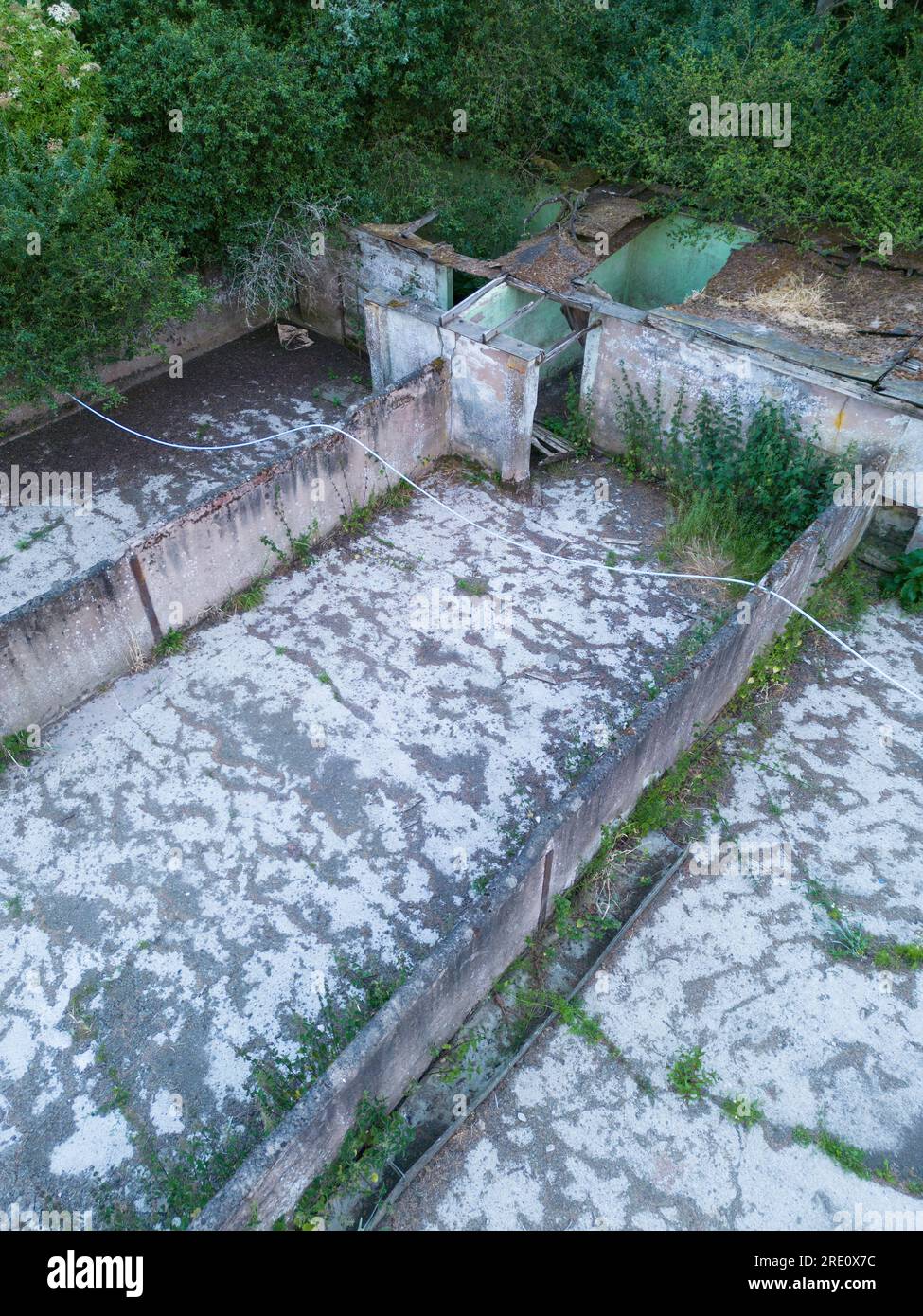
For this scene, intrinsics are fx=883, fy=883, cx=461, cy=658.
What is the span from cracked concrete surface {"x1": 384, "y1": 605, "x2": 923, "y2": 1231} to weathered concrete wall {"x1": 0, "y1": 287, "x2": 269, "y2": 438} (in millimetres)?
8722

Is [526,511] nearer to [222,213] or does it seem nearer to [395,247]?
[395,247]

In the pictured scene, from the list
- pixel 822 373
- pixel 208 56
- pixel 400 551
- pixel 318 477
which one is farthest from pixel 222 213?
pixel 822 373

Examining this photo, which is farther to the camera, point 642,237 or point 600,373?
point 642,237

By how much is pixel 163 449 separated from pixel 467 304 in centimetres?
385

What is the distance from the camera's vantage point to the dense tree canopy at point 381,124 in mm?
8844

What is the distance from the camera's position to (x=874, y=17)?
10.7m

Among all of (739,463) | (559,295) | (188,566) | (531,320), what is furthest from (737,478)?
(188,566)

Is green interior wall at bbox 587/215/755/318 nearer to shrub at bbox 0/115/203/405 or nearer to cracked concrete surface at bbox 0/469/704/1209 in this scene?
cracked concrete surface at bbox 0/469/704/1209

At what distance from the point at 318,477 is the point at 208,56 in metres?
4.95

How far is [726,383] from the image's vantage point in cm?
891

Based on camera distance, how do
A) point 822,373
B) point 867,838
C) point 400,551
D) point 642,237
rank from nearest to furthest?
point 867,838 < point 822,373 < point 400,551 < point 642,237

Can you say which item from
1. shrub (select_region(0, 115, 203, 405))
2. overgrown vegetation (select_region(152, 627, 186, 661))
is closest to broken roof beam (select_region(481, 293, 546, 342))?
shrub (select_region(0, 115, 203, 405))

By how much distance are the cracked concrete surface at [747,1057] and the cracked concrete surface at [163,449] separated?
5.20 metres

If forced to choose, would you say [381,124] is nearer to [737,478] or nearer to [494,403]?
[494,403]
